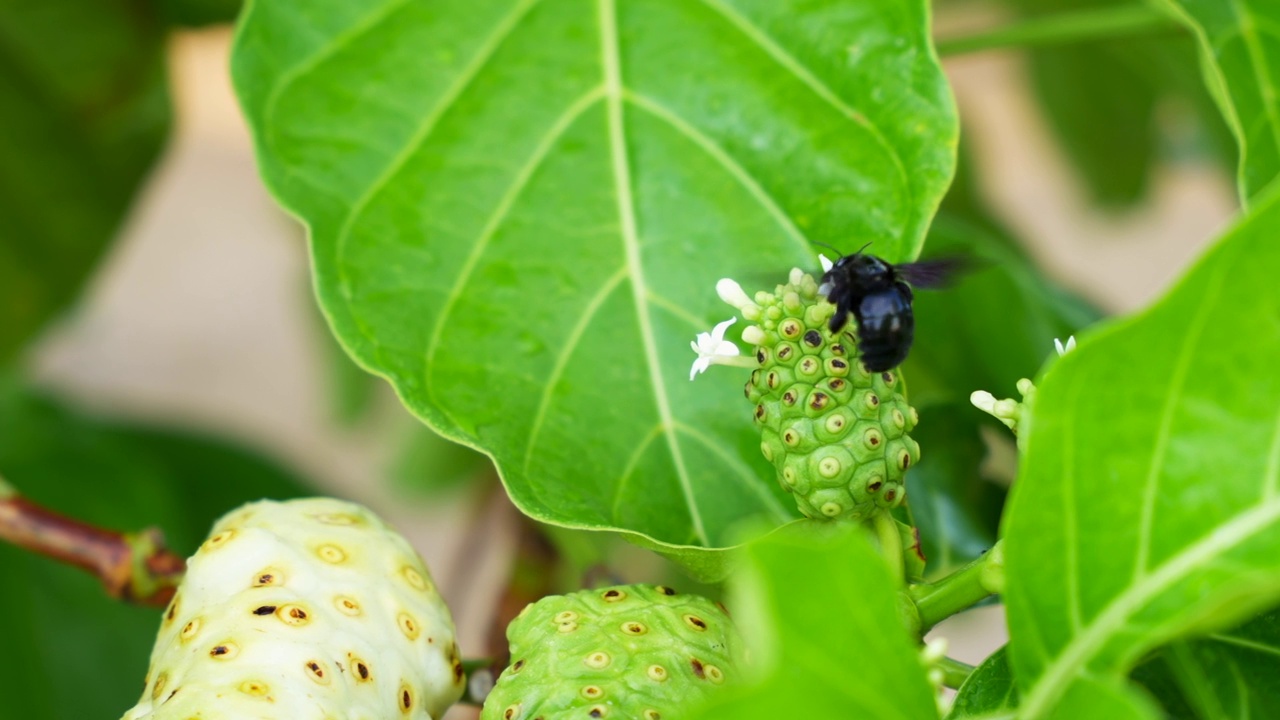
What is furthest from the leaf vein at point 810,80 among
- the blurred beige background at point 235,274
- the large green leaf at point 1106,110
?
the blurred beige background at point 235,274

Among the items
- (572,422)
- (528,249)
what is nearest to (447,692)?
(572,422)

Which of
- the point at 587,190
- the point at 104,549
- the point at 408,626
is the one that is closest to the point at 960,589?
the point at 408,626

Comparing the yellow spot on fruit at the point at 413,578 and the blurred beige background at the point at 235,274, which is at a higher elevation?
the yellow spot on fruit at the point at 413,578

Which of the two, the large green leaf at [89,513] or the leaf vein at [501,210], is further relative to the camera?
the large green leaf at [89,513]

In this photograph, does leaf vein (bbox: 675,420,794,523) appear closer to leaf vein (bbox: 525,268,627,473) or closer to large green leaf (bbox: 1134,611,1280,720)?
leaf vein (bbox: 525,268,627,473)

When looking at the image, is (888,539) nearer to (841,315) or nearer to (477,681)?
(841,315)

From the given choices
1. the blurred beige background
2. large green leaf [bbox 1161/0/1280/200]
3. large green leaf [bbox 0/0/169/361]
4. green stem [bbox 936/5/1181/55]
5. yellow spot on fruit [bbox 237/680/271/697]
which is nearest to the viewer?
yellow spot on fruit [bbox 237/680/271/697]

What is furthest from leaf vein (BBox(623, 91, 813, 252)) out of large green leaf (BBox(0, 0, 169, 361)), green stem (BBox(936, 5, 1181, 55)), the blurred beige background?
the blurred beige background

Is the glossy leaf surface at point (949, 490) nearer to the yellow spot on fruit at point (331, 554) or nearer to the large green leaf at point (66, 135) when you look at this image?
the yellow spot on fruit at point (331, 554)
